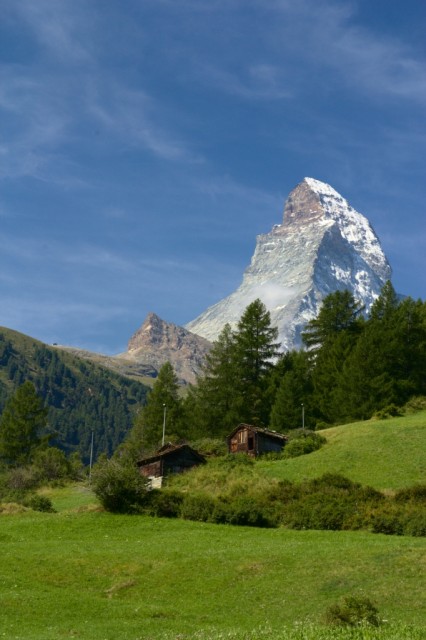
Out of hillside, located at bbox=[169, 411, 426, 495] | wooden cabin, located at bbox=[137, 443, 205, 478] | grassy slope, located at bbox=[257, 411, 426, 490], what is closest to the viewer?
grassy slope, located at bbox=[257, 411, 426, 490]

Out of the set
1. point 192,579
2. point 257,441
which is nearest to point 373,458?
Result: point 257,441

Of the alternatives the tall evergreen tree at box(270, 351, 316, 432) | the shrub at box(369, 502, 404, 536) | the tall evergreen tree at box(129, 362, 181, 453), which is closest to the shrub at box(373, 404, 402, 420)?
the tall evergreen tree at box(270, 351, 316, 432)

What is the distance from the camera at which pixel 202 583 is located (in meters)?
34.1

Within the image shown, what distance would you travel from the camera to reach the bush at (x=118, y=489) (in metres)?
53.4

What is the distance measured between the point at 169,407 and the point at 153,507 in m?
46.9

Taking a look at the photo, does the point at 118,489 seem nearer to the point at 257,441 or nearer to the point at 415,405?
the point at 257,441

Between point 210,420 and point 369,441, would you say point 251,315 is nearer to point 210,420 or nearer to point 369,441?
point 210,420

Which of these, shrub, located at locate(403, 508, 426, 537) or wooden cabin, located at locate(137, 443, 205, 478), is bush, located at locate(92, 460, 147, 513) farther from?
shrub, located at locate(403, 508, 426, 537)

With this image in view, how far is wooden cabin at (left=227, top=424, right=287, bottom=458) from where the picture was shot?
259 feet

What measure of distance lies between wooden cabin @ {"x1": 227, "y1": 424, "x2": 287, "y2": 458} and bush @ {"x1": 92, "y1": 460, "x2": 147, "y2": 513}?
25695 millimetres

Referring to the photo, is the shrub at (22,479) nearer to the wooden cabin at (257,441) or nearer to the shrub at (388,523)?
the wooden cabin at (257,441)

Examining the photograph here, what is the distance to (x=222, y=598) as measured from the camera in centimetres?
3198

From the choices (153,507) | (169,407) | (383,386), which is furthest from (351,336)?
(153,507)

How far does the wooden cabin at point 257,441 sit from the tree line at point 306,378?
26.7ft
